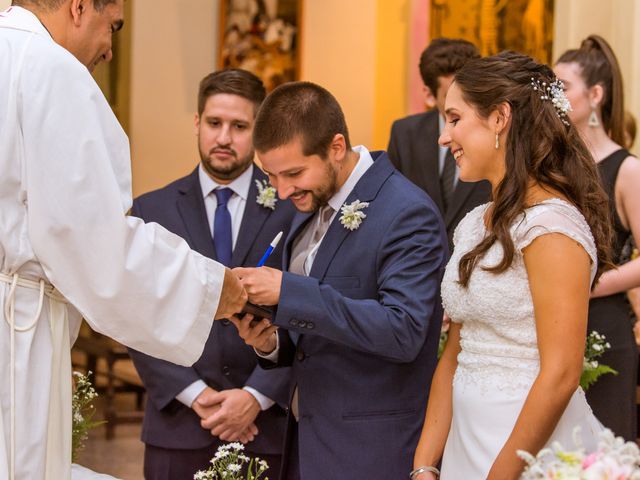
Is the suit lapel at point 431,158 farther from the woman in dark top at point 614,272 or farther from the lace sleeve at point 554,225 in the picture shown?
the lace sleeve at point 554,225

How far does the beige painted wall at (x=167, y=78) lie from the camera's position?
9320 millimetres

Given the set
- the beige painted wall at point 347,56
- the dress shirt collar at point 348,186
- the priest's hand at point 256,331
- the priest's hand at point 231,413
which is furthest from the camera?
the beige painted wall at point 347,56

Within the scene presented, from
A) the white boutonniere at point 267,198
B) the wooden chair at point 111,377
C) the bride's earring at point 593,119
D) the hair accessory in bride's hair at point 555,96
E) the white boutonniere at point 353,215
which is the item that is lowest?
the wooden chair at point 111,377

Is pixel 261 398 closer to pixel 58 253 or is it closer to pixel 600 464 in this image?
pixel 58 253

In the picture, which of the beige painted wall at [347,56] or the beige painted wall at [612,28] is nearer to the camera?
the beige painted wall at [612,28]

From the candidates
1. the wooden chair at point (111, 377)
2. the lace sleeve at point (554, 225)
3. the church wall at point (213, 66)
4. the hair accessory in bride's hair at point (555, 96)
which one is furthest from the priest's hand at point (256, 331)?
the church wall at point (213, 66)

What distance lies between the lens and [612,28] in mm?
6465

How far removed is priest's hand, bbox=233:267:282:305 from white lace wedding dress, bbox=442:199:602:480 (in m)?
0.47

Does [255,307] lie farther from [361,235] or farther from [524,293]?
[524,293]

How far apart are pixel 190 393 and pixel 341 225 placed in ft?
2.97

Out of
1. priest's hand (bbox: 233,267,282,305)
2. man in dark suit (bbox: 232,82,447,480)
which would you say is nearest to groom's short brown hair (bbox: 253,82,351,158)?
man in dark suit (bbox: 232,82,447,480)

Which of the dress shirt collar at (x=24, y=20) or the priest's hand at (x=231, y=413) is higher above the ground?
the dress shirt collar at (x=24, y=20)

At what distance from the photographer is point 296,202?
10.5ft

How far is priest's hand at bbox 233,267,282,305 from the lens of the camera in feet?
9.38
